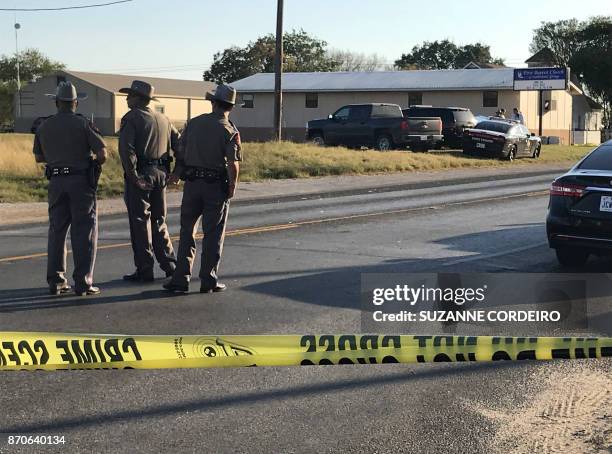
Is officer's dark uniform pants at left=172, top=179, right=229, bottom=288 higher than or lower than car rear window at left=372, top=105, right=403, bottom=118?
lower

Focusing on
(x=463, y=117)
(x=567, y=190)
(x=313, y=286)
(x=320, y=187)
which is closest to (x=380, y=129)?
(x=463, y=117)

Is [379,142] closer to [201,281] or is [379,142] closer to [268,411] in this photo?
[201,281]

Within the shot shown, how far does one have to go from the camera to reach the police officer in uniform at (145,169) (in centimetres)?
845

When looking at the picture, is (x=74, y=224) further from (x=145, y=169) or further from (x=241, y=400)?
(x=241, y=400)

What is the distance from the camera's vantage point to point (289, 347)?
15.7 ft

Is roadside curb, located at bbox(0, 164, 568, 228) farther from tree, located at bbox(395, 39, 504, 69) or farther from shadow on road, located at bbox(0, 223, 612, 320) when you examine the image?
tree, located at bbox(395, 39, 504, 69)

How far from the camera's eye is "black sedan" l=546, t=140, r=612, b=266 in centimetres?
915

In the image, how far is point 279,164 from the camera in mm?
25672

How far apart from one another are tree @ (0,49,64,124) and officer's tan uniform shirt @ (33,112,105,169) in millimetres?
77984

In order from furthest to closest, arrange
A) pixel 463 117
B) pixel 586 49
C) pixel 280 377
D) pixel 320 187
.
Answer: pixel 586 49, pixel 463 117, pixel 320 187, pixel 280 377

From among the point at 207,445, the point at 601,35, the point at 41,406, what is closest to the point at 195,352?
the point at 207,445

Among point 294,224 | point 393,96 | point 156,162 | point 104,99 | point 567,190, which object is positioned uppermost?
point 104,99

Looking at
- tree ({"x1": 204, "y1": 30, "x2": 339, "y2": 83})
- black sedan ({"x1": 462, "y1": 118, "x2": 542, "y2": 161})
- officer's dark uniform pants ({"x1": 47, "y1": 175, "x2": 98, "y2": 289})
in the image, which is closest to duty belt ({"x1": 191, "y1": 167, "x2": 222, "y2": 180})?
officer's dark uniform pants ({"x1": 47, "y1": 175, "x2": 98, "y2": 289})

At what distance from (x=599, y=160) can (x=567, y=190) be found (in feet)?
1.79
